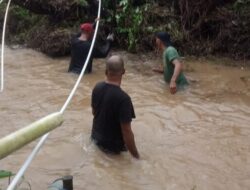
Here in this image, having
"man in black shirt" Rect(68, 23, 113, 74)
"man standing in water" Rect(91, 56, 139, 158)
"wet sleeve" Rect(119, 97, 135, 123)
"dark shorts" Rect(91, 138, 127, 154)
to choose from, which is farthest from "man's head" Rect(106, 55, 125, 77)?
"man in black shirt" Rect(68, 23, 113, 74)

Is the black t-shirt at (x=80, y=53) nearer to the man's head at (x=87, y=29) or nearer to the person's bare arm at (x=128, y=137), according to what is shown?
the man's head at (x=87, y=29)

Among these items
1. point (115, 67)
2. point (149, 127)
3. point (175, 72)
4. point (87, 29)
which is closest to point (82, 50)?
point (87, 29)

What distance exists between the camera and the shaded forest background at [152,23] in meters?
10.3

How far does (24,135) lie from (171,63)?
671 cm

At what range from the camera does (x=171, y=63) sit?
25.6 ft

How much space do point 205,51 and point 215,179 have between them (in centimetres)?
575

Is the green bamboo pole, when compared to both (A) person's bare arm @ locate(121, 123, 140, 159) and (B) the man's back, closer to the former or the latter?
(A) person's bare arm @ locate(121, 123, 140, 159)

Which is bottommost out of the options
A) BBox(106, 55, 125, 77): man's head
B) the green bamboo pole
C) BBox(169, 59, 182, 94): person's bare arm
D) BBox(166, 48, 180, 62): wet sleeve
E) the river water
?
the river water

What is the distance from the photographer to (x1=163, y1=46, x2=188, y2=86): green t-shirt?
25.1 feet

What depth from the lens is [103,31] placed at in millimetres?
11094

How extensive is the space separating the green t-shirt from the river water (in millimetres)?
213

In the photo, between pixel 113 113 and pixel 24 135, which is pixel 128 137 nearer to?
pixel 113 113

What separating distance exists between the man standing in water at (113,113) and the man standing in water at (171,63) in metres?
2.49

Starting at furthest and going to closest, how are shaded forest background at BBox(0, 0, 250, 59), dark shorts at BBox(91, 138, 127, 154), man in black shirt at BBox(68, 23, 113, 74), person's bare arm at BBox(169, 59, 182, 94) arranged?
shaded forest background at BBox(0, 0, 250, 59) < man in black shirt at BBox(68, 23, 113, 74) < person's bare arm at BBox(169, 59, 182, 94) < dark shorts at BBox(91, 138, 127, 154)
